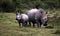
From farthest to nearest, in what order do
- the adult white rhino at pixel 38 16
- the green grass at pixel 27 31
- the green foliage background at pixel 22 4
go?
the green foliage background at pixel 22 4, the adult white rhino at pixel 38 16, the green grass at pixel 27 31

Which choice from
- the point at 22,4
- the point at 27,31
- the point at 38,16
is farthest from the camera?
the point at 22,4

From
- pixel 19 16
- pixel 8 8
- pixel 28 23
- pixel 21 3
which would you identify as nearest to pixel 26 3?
pixel 21 3

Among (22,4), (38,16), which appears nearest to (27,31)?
(38,16)

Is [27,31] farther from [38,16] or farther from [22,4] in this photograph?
[22,4]

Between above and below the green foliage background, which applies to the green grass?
below

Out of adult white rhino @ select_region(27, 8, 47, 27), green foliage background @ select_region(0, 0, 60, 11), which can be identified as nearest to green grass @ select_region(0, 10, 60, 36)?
adult white rhino @ select_region(27, 8, 47, 27)

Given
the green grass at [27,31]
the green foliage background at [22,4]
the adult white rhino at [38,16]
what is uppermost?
the green foliage background at [22,4]

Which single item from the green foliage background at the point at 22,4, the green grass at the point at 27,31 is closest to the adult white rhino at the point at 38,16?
the green grass at the point at 27,31

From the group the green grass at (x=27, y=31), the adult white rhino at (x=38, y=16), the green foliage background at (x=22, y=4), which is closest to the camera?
the green grass at (x=27, y=31)

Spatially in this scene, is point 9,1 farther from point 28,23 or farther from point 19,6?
point 28,23

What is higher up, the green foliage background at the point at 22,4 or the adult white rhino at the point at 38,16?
the green foliage background at the point at 22,4

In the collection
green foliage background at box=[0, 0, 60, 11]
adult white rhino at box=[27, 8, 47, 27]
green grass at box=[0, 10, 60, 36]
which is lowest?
green grass at box=[0, 10, 60, 36]

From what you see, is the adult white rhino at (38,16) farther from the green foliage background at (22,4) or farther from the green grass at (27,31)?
the green foliage background at (22,4)

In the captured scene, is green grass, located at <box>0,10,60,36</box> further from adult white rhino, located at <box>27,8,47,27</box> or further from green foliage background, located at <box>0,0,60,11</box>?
green foliage background, located at <box>0,0,60,11</box>
